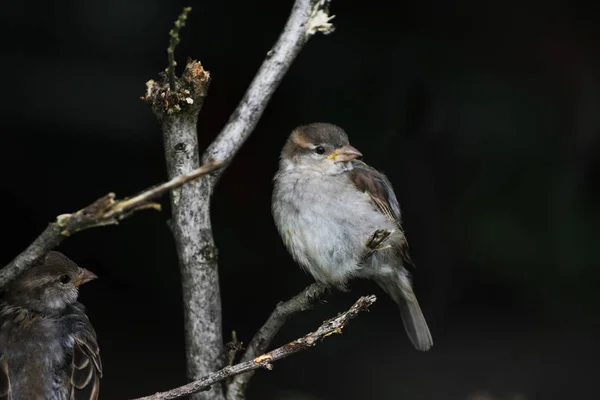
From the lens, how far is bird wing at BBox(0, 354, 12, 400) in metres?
4.24

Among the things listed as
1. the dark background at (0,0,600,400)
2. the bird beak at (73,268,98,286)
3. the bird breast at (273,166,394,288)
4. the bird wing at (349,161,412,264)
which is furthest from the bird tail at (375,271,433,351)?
the bird beak at (73,268,98,286)

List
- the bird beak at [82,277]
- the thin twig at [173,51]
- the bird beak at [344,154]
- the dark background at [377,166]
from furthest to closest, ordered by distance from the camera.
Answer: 1. the dark background at [377,166]
2. the bird beak at [344,154]
3. the bird beak at [82,277]
4. the thin twig at [173,51]

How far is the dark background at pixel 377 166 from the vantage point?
18.8ft

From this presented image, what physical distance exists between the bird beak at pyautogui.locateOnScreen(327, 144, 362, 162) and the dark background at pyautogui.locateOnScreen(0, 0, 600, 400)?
1.21m

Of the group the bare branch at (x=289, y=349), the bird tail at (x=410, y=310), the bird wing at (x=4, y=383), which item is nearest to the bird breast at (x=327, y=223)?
the bird tail at (x=410, y=310)

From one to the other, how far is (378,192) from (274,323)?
2.89ft

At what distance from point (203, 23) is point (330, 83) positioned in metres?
Result: 0.88

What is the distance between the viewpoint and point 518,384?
21.0 ft

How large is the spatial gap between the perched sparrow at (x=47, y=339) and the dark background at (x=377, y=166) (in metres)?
1.33

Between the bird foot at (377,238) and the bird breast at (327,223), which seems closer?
the bird foot at (377,238)

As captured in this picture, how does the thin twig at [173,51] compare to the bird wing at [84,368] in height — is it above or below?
above

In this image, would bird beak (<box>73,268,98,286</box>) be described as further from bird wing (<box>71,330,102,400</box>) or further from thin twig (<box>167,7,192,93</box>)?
thin twig (<box>167,7,192,93</box>)

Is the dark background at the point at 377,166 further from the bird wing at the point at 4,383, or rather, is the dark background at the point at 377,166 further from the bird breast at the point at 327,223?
the bird wing at the point at 4,383

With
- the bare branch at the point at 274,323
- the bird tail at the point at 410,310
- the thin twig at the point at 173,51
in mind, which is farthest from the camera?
the bird tail at the point at 410,310
